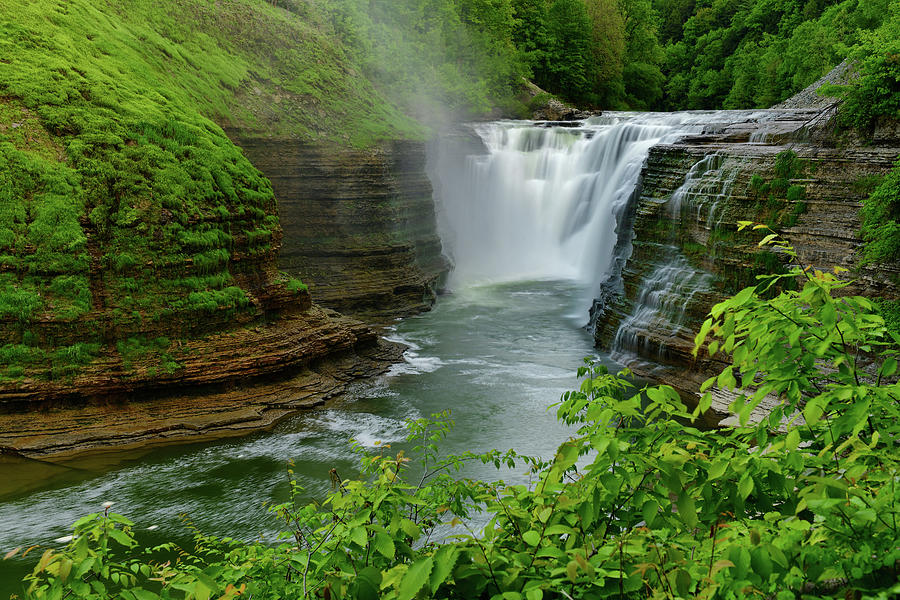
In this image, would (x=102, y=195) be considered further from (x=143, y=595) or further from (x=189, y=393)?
(x=143, y=595)

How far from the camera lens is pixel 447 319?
2228cm

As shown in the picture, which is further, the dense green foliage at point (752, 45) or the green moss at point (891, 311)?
the dense green foliage at point (752, 45)

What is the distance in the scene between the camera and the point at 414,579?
2307 mm

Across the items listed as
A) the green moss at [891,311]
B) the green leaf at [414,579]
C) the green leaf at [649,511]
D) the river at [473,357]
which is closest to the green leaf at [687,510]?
the green leaf at [649,511]

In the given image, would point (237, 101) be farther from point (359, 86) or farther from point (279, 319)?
point (279, 319)

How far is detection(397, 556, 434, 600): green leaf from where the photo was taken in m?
2.26

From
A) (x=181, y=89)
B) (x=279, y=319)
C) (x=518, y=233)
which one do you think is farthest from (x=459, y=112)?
(x=279, y=319)

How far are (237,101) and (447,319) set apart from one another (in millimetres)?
9783

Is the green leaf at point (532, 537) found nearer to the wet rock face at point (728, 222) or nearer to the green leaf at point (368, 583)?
the green leaf at point (368, 583)

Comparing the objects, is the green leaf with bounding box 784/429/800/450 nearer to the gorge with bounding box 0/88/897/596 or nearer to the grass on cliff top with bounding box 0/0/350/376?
the gorge with bounding box 0/88/897/596

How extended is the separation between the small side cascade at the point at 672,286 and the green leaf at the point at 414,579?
14.3 m

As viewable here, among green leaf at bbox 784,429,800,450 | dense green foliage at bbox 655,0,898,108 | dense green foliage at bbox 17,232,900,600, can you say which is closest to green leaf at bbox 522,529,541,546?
dense green foliage at bbox 17,232,900,600

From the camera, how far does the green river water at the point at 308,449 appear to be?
10062 millimetres

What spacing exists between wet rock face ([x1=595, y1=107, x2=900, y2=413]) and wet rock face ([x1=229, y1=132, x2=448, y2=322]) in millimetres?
7315
